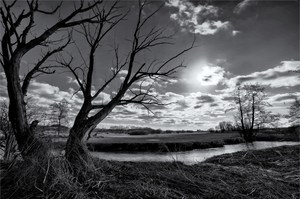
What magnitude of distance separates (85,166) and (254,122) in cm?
3289

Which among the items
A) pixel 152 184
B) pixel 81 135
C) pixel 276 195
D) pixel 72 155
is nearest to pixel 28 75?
pixel 81 135

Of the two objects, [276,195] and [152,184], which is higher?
[152,184]

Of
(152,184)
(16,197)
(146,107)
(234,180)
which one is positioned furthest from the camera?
(146,107)

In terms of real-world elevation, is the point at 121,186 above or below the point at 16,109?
below

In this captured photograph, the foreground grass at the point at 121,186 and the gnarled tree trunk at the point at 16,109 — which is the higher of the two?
the gnarled tree trunk at the point at 16,109

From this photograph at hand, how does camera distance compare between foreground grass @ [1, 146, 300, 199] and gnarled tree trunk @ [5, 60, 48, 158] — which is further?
gnarled tree trunk @ [5, 60, 48, 158]

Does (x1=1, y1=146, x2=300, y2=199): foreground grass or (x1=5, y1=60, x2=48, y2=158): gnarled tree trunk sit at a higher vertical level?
(x1=5, y1=60, x2=48, y2=158): gnarled tree trunk

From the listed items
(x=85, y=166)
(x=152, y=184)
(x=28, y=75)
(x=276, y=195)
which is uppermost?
(x=28, y=75)

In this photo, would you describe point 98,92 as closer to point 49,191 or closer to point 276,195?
point 49,191

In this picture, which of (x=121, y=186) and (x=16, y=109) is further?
(x=16, y=109)

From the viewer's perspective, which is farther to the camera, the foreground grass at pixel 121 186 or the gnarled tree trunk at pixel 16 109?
the gnarled tree trunk at pixel 16 109

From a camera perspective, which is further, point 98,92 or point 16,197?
point 98,92

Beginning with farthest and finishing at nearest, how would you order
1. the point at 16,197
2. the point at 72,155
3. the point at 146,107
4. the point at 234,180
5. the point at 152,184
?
the point at 146,107, the point at 234,180, the point at 72,155, the point at 152,184, the point at 16,197

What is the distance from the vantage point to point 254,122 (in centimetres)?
3105
